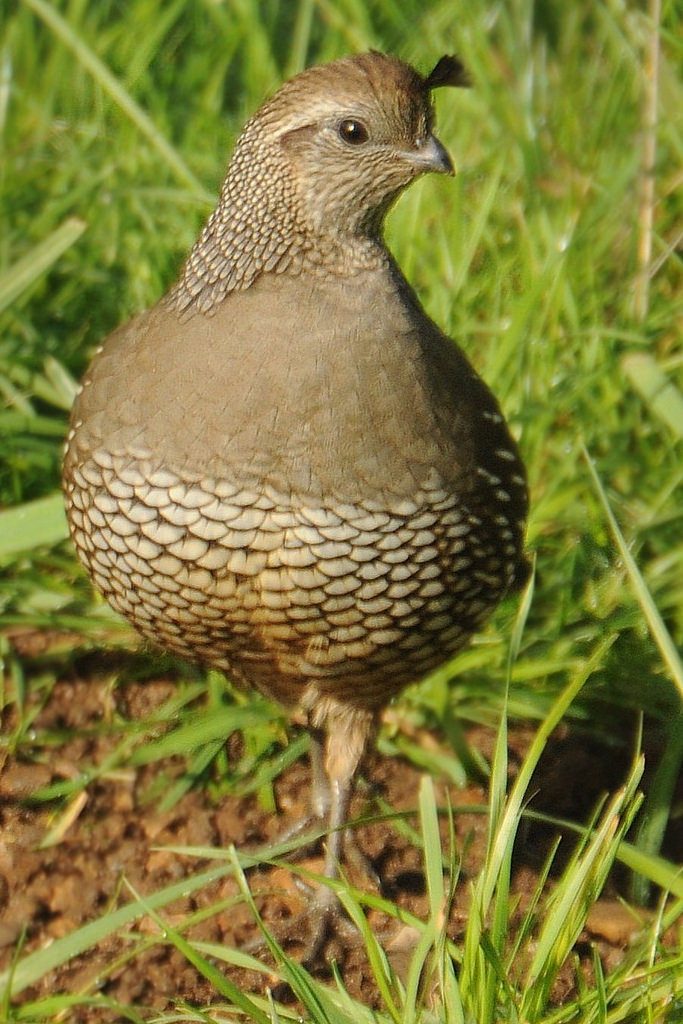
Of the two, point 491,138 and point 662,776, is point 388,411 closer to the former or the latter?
point 662,776

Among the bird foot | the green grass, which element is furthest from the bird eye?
the bird foot

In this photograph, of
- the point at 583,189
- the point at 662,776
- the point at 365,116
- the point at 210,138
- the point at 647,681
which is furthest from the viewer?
the point at 210,138

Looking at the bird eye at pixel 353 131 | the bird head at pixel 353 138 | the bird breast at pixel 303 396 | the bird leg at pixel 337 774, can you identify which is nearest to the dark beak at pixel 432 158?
the bird head at pixel 353 138

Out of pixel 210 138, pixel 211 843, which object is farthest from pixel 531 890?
pixel 210 138

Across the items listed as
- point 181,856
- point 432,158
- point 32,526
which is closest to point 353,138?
point 432,158

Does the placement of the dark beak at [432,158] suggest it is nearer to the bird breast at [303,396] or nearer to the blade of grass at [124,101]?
the bird breast at [303,396]

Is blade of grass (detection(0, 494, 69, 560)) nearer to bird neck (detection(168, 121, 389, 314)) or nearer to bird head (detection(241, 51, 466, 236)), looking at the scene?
bird neck (detection(168, 121, 389, 314))

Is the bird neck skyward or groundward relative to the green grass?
skyward
